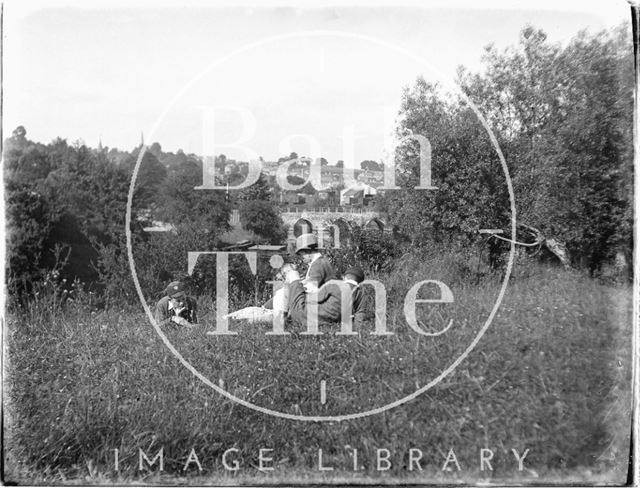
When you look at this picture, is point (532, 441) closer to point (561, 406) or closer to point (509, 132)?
point (561, 406)

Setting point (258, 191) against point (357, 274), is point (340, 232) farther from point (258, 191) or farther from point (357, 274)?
point (357, 274)

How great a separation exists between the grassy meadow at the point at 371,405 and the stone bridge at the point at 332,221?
215cm

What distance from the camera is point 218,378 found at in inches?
176

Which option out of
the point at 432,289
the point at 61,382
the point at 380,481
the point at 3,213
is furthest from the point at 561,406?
the point at 3,213

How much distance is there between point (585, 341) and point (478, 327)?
2.34 ft

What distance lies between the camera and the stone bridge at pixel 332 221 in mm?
6559

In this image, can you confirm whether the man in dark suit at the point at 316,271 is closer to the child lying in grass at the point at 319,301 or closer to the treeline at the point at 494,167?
the child lying in grass at the point at 319,301

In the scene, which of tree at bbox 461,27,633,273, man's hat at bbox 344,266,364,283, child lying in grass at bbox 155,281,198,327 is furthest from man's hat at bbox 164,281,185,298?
tree at bbox 461,27,633,273

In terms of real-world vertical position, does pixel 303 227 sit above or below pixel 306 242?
above

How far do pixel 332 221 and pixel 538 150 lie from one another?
2351 mm

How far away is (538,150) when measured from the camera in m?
5.50

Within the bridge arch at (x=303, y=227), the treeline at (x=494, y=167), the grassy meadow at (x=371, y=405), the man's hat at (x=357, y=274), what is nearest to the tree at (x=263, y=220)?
the treeline at (x=494, y=167)

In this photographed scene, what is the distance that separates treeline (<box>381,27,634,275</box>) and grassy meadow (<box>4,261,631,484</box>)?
2.44 feet

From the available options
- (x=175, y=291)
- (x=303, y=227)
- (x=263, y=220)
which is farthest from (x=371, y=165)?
(x=175, y=291)
